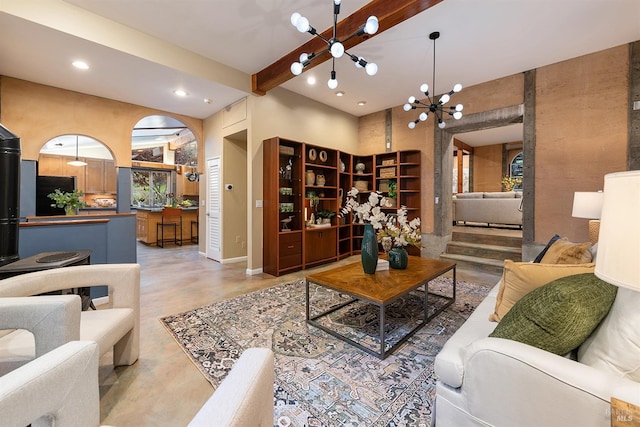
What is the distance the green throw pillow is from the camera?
3.31ft

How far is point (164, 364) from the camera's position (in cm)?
199

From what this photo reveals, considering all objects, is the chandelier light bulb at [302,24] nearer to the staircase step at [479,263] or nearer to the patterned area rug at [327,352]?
the patterned area rug at [327,352]

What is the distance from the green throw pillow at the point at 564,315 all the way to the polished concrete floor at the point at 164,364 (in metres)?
1.78

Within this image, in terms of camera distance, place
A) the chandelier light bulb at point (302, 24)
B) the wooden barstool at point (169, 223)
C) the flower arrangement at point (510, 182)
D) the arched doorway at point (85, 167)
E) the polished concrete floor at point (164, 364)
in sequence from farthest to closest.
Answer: the flower arrangement at point (510, 182)
the arched doorway at point (85, 167)
the wooden barstool at point (169, 223)
the chandelier light bulb at point (302, 24)
the polished concrete floor at point (164, 364)

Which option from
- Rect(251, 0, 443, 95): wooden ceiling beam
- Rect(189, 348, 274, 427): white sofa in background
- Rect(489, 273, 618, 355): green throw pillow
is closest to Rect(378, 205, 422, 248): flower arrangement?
Rect(489, 273, 618, 355): green throw pillow

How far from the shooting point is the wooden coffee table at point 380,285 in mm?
2051

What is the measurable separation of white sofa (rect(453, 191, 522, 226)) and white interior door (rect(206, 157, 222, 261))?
593 cm

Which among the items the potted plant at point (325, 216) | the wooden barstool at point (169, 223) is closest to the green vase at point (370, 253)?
the potted plant at point (325, 216)

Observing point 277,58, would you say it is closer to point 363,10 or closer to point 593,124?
point 363,10

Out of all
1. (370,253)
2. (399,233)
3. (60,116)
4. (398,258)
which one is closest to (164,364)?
(370,253)

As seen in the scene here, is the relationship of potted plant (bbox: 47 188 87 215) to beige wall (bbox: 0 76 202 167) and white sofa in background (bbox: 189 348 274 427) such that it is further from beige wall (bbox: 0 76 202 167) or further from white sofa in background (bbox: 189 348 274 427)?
white sofa in background (bbox: 189 348 274 427)

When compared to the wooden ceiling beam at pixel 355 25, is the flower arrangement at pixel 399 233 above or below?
below

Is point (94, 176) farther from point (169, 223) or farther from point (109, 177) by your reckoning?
point (169, 223)

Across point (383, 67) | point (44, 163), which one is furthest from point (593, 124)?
point (44, 163)
